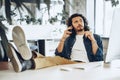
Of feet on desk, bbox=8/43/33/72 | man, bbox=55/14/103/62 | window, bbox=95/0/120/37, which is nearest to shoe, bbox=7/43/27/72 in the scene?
feet on desk, bbox=8/43/33/72

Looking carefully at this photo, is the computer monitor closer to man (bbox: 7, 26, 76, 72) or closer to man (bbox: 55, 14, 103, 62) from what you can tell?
man (bbox: 55, 14, 103, 62)

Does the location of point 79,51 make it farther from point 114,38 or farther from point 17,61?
point 17,61

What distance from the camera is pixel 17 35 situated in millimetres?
1242

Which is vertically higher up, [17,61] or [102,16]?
[102,16]

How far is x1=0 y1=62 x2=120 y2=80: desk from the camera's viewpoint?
1.11 meters

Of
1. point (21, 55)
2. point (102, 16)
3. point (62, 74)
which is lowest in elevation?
point (62, 74)

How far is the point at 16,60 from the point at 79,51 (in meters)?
0.57

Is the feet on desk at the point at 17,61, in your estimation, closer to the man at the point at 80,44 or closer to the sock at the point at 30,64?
the sock at the point at 30,64

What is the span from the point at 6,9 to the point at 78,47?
87cm

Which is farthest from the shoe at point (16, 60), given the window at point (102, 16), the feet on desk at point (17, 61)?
the window at point (102, 16)

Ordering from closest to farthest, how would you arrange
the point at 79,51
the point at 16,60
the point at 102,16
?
the point at 16,60, the point at 79,51, the point at 102,16

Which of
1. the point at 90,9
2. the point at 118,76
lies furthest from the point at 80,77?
the point at 90,9

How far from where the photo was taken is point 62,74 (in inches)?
47.1

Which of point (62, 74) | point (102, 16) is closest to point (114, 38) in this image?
point (62, 74)
